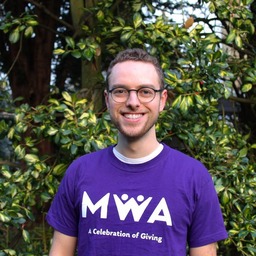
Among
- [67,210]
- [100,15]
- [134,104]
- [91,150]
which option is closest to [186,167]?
[134,104]

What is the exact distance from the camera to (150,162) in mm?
2379

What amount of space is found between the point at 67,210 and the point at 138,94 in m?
0.53

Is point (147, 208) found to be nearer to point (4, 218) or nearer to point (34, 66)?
point (4, 218)

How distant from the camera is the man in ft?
7.52

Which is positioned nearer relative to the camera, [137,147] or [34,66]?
[137,147]

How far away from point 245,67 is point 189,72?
615mm

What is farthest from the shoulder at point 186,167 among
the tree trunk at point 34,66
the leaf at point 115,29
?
the tree trunk at point 34,66

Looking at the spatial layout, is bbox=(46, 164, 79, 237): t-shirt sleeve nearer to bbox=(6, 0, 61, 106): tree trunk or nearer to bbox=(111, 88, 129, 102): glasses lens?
bbox=(111, 88, 129, 102): glasses lens

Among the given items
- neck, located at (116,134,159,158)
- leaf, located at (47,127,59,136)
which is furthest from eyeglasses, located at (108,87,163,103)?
leaf, located at (47,127,59,136)

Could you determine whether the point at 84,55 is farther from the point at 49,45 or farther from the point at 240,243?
the point at 49,45

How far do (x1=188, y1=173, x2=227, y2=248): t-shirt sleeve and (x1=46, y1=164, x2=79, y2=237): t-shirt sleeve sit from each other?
463 millimetres

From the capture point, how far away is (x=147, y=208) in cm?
229

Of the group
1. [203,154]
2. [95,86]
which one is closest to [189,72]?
[203,154]

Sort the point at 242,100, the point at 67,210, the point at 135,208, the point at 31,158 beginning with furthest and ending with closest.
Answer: the point at 242,100 < the point at 31,158 < the point at 67,210 < the point at 135,208
